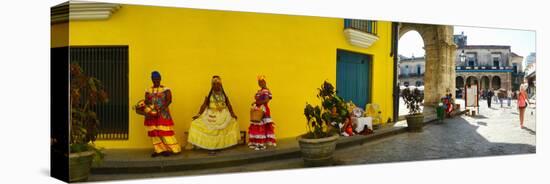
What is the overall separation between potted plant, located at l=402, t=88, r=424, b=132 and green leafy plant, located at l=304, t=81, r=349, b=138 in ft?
4.36

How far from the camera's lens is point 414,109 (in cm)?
736

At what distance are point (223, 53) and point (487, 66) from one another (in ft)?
15.2

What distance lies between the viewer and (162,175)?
17.9 feet

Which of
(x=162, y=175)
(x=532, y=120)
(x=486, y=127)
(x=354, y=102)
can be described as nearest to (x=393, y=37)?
(x=354, y=102)

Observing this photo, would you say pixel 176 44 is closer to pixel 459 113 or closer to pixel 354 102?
pixel 354 102

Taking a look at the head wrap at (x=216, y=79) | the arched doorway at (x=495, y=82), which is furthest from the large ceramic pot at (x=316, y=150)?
the arched doorway at (x=495, y=82)

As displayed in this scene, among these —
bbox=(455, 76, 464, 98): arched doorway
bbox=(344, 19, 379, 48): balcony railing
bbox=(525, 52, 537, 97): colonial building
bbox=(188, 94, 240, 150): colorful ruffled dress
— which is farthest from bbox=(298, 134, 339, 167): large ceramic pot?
bbox=(525, 52, 537, 97): colonial building

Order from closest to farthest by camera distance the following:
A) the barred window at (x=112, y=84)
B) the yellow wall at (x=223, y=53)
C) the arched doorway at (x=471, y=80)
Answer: the barred window at (x=112, y=84), the yellow wall at (x=223, y=53), the arched doorway at (x=471, y=80)

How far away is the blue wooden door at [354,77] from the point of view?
659cm

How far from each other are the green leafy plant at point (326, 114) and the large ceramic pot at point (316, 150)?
118 mm

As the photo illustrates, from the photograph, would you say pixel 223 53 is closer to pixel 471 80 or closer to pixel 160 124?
pixel 160 124

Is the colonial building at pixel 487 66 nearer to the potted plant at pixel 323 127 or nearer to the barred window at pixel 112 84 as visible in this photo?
the potted plant at pixel 323 127

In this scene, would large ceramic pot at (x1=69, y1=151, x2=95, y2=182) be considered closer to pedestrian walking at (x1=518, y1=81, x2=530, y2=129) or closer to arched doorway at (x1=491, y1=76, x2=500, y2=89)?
arched doorway at (x1=491, y1=76, x2=500, y2=89)

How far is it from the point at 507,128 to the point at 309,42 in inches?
160
